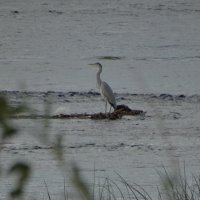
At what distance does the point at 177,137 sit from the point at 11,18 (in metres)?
7.91

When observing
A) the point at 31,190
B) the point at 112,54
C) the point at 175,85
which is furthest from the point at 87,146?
the point at 112,54

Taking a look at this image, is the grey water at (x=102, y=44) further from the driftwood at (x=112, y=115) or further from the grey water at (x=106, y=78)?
the driftwood at (x=112, y=115)

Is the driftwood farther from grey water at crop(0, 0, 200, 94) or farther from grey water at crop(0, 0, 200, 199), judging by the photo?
grey water at crop(0, 0, 200, 94)

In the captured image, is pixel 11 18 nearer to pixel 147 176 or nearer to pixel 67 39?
pixel 67 39

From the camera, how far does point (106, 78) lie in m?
11.5

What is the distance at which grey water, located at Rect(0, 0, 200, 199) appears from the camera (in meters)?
7.30

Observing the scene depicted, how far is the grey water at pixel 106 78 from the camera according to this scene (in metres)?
7.30

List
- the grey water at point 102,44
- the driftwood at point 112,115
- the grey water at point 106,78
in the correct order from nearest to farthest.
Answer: the grey water at point 106,78, the driftwood at point 112,115, the grey water at point 102,44

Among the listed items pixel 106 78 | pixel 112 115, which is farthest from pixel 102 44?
pixel 112 115

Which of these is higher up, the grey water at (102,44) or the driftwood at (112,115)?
the driftwood at (112,115)

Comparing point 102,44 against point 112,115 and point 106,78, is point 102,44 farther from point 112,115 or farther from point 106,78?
point 112,115

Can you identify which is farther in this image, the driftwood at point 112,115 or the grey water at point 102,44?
the grey water at point 102,44

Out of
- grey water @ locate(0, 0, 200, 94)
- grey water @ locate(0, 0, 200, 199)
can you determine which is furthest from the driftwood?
grey water @ locate(0, 0, 200, 94)

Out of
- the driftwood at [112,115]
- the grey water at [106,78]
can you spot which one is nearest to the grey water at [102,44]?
the grey water at [106,78]
